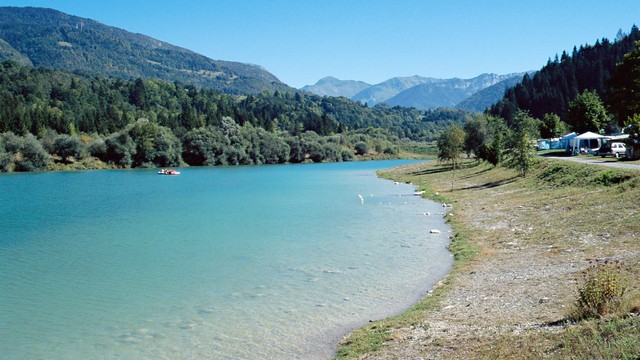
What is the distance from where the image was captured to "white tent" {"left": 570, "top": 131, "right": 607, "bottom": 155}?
7504 centimetres

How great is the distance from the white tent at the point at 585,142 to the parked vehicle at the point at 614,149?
9.85 m

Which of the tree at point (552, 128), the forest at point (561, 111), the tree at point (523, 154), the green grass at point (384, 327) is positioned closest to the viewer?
the green grass at point (384, 327)

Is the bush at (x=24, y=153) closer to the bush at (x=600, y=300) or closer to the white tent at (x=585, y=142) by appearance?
the white tent at (x=585, y=142)

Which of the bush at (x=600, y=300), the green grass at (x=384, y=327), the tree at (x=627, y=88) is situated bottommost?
the green grass at (x=384, y=327)

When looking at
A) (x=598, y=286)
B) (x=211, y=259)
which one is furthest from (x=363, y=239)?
(x=598, y=286)

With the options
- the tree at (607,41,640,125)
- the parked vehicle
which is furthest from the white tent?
the parked vehicle

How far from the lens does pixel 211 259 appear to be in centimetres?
2677

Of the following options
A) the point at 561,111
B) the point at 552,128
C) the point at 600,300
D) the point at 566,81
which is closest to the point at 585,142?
the point at 552,128

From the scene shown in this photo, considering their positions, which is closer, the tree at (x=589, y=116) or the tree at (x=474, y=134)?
the tree at (x=474, y=134)

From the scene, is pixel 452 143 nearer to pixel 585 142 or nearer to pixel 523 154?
pixel 585 142

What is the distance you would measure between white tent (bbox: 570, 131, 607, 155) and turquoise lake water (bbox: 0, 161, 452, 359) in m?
39.8

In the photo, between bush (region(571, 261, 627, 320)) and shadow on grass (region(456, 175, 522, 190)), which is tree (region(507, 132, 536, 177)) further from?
bush (region(571, 261, 627, 320))

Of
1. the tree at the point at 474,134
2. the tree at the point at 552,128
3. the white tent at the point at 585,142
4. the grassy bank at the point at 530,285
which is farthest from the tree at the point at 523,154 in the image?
the tree at the point at 552,128

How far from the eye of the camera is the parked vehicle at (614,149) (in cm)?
6075
